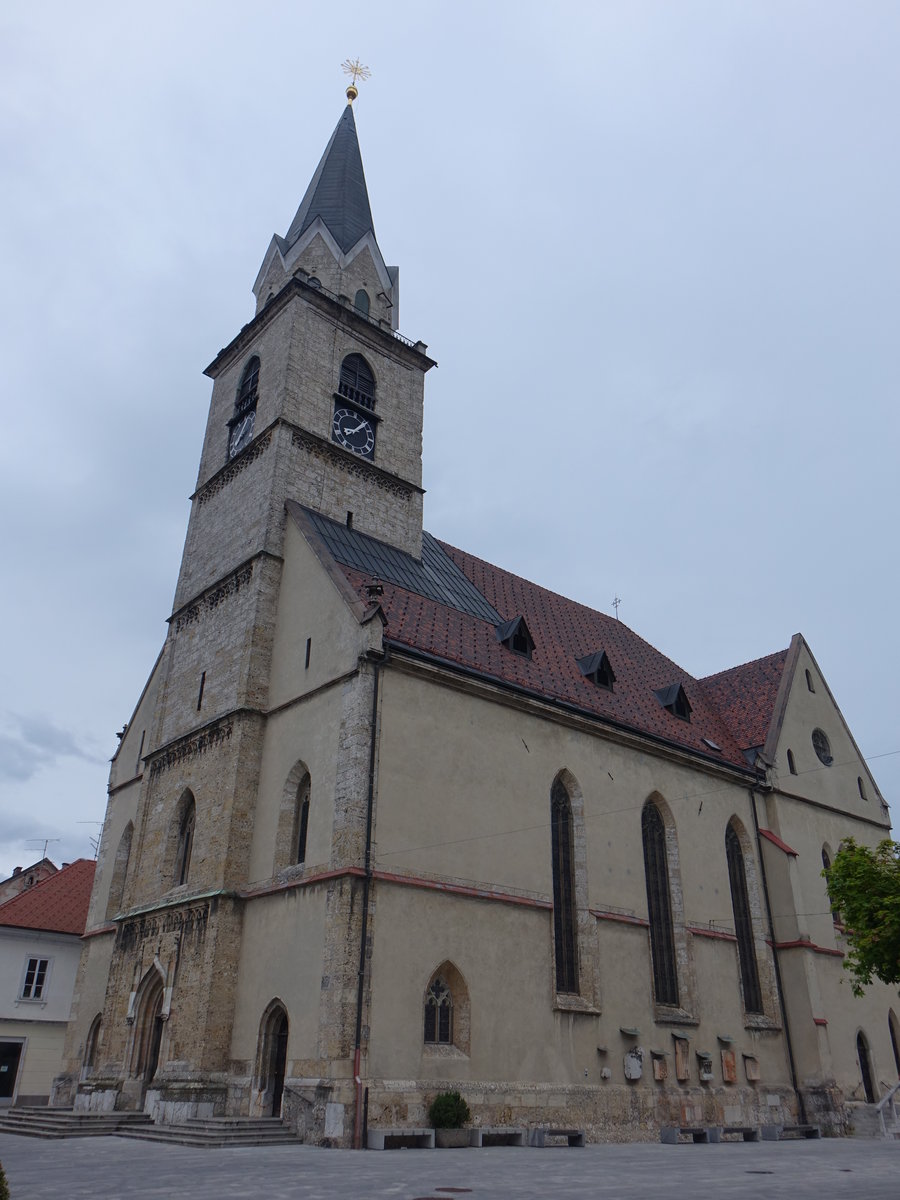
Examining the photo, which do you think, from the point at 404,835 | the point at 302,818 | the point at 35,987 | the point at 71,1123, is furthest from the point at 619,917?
the point at 35,987

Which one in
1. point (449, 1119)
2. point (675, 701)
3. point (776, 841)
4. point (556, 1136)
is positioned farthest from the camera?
point (675, 701)

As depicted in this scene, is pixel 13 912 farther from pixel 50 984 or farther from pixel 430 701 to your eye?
pixel 430 701

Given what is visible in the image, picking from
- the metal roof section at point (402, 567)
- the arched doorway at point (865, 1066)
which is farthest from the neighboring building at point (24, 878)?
the arched doorway at point (865, 1066)

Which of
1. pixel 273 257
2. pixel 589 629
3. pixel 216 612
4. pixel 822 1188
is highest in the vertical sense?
pixel 273 257

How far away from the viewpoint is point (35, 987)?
2961 cm

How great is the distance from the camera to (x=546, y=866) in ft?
68.0

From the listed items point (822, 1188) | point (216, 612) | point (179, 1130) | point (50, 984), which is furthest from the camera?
point (50, 984)

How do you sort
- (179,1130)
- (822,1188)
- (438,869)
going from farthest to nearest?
1. (438,869)
2. (179,1130)
3. (822,1188)

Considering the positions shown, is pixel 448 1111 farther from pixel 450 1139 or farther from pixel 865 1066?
pixel 865 1066

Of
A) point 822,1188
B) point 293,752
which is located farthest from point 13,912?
point 822,1188

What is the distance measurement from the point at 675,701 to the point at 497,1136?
14.9 m

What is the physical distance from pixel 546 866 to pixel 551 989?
8.19 feet

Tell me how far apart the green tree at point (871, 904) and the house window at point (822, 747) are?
11973mm

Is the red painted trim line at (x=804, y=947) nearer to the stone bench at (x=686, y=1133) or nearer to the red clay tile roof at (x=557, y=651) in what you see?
the red clay tile roof at (x=557, y=651)
